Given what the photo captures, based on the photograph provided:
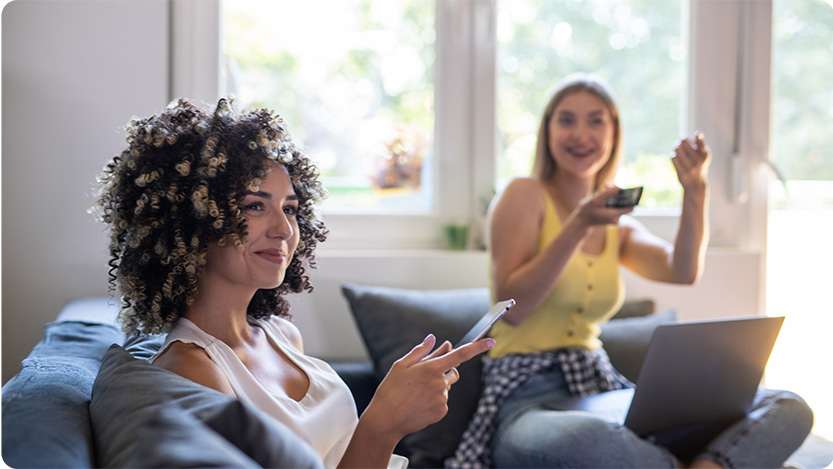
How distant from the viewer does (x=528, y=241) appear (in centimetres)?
194

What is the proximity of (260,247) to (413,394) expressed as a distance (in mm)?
340

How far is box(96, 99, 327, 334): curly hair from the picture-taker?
3.69 feet

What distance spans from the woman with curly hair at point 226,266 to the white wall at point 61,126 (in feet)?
3.37

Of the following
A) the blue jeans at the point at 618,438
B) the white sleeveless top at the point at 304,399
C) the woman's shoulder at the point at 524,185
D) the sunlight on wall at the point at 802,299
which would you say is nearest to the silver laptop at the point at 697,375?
the blue jeans at the point at 618,438

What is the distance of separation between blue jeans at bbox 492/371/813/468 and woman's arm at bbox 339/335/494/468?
1.99 ft

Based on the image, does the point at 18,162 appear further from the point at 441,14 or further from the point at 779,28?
the point at 779,28

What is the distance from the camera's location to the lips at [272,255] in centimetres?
118

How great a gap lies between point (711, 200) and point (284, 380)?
209 cm

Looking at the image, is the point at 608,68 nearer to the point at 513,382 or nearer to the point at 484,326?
the point at 513,382

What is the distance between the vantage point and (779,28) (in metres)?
2.78

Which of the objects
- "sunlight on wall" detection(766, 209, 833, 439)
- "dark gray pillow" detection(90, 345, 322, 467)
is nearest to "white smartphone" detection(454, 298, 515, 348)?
"dark gray pillow" detection(90, 345, 322, 467)

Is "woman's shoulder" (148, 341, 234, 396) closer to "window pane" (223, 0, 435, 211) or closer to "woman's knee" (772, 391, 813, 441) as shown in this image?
"woman's knee" (772, 391, 813, 441)

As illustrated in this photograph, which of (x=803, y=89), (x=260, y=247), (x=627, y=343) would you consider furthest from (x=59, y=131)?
(x=803, y=89)

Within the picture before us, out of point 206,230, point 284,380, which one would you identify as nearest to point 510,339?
point 284,380
